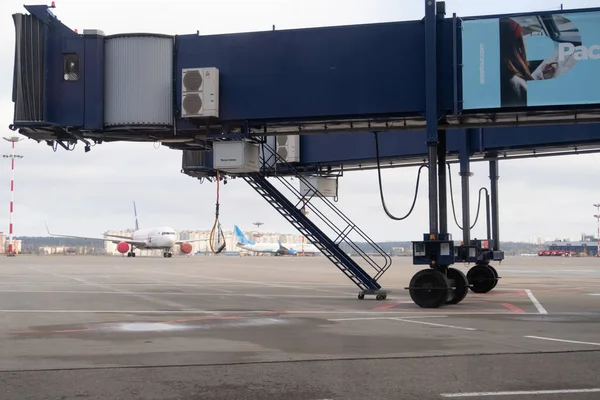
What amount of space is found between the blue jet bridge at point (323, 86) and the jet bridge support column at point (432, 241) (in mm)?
41

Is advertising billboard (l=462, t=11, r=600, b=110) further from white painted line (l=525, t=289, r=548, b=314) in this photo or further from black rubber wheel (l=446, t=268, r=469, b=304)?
white painted line (l=525, t=289, r=548, b=314)

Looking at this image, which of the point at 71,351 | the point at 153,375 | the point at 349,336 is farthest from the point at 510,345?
the point at 71,351

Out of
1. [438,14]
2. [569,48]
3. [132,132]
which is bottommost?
[132,132]

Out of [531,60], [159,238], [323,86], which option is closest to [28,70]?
[323,86]

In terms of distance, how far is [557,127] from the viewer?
29.7 metres

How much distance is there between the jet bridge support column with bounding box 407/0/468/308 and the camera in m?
22.0

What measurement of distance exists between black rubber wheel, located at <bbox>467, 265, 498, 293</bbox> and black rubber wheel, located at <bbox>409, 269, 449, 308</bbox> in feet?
28.4

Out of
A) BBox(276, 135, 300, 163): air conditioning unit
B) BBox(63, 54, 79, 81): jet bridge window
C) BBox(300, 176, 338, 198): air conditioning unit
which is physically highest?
BBox(63, 54, 79, 81): jet bridge window

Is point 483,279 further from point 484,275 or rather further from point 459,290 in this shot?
point 459,290

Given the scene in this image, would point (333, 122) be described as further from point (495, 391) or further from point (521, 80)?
point (495, 391)

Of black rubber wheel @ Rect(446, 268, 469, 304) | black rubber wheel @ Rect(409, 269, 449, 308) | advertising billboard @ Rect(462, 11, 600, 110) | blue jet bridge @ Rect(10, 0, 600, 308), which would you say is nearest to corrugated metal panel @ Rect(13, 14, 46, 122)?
blue jet bridge @ Rect(10, 0, 600, 308)

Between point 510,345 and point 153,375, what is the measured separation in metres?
6.85

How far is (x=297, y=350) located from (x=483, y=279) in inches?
767

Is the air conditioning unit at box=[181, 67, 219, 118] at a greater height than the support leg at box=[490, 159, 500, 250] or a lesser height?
greater
